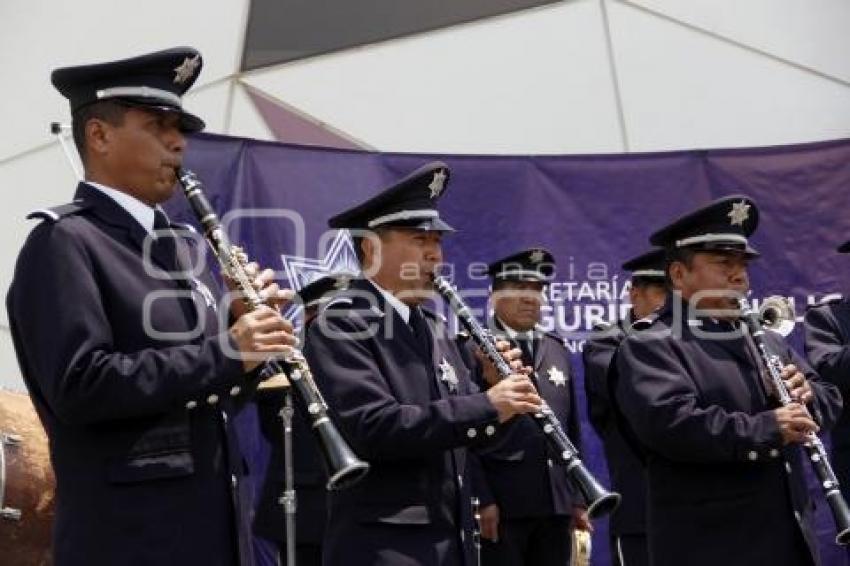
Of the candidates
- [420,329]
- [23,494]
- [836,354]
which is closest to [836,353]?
[836,354]

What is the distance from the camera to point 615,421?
25.3 ft

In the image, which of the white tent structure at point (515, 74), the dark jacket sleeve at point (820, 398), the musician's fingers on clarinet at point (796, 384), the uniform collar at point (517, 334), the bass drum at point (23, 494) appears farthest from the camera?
the white tent structure at point (515, 74)

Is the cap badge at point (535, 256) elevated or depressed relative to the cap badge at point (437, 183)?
elevated

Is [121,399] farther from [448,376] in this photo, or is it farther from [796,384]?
[796,384]

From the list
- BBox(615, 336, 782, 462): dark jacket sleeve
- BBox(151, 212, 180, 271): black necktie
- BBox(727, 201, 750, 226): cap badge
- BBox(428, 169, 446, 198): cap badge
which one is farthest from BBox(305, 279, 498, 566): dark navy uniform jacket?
BBox(727, 201, 750, 226): cap badge

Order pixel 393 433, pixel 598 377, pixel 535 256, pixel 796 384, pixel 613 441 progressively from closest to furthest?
pixel 393 433 < pixel 796 384 < pixel 598 377 < pixel 613 441 < pixel 535 256

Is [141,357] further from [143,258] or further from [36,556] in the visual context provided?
[36,556]

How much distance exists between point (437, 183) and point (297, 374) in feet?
5.57

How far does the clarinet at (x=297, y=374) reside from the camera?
13.0ft

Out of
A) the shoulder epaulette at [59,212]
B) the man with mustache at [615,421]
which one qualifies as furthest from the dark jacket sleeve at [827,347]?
the shoulder epaulette at [59,212]

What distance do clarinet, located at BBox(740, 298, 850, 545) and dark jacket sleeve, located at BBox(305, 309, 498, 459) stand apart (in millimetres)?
1197

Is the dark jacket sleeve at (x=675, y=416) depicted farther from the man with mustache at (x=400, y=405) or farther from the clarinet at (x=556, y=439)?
the man with mustache at (x=400, y=405)

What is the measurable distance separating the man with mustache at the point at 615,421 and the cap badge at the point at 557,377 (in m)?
0.22

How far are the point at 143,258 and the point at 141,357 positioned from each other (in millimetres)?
354
